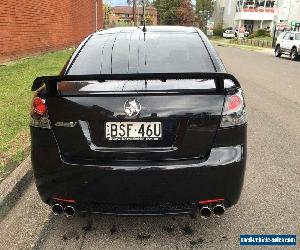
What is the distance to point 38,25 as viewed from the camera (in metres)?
19.9

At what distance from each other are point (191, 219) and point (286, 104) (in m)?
6.77

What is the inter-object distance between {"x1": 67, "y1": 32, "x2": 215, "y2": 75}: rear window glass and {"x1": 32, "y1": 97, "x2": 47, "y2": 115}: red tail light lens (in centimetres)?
66

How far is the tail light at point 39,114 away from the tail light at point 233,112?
4.15 ft

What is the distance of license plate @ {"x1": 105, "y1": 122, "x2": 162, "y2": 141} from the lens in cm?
292

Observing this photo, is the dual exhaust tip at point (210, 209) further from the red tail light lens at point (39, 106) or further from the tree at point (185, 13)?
the tree at point (185, 13)

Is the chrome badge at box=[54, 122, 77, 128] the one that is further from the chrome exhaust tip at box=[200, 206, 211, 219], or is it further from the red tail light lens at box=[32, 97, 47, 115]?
the chrome exhaust tip at box=[200, 206, 211, 219]

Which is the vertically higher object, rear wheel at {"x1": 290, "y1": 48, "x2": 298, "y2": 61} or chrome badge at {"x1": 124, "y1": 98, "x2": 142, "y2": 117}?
chrome badge at {"x1": 124, "y1": 98, "x2": 142, "y2": 117}

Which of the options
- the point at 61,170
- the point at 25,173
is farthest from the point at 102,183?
the point at 25,173

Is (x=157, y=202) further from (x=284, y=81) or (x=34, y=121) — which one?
(x=284, y=81)

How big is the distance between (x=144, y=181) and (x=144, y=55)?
1.37m

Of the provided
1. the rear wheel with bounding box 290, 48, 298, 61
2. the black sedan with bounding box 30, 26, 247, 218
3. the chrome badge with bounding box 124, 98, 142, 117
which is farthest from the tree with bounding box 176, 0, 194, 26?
the chrome badge with bounding box 124, 98, 142, 117

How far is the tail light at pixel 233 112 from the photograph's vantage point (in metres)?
3.01

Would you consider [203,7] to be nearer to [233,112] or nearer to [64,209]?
[233,112]

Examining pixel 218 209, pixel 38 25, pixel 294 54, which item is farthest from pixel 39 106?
pixel 294 54
